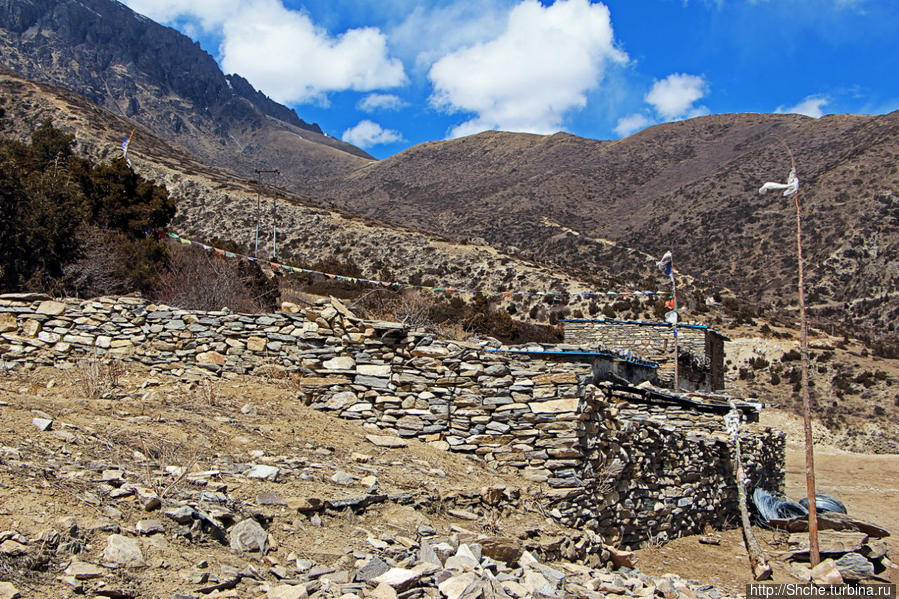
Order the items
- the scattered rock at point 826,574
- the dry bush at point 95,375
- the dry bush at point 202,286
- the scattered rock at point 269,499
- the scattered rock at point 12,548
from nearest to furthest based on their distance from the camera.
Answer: the scattered rock at point 12,548
the scattered rock at point 269,499
the dry bush at point 95,375
the scattered rock at point 826,574
the dry bush at point 202,286

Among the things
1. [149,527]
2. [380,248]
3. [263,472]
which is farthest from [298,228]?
[149,527]

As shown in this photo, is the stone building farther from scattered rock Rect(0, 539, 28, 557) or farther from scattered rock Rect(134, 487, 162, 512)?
scattered rock Rect(0, 539, 28, 557)

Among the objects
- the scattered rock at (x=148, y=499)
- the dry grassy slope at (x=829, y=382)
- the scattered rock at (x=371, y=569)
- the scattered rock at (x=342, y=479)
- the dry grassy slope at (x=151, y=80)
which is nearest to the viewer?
→ the scattered rock at (x=371, y=569)

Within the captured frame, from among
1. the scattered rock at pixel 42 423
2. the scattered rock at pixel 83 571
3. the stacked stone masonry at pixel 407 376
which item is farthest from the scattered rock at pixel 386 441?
the scattered rock at pixel 83 571

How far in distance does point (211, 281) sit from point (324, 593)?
41.5ft

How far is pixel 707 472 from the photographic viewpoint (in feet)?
37.3

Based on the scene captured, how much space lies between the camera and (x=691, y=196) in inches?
2709

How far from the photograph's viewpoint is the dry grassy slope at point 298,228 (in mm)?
37219

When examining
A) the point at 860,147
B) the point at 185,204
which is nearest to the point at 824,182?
the point at 860,147

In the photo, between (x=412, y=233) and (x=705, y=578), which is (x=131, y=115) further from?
(x=705, y=578)

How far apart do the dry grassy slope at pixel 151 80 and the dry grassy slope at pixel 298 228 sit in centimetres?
5180

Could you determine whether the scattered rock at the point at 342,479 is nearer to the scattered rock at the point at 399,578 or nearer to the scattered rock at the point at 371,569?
the scattered rock at the point at 371,569

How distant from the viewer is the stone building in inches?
776

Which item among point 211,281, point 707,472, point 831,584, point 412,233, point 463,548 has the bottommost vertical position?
point 831,584
